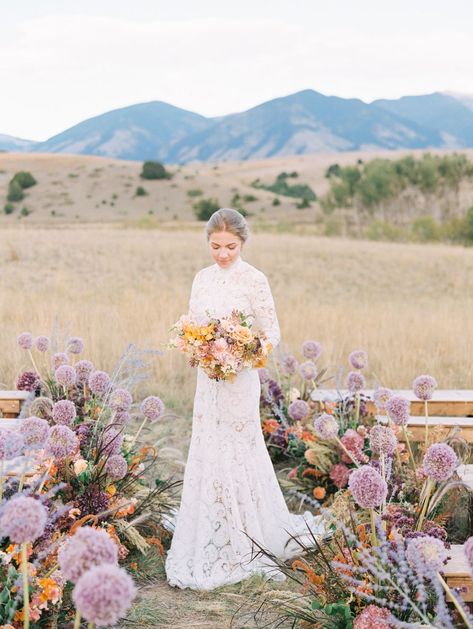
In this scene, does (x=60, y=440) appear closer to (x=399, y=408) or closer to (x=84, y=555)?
(x=84, y=555)

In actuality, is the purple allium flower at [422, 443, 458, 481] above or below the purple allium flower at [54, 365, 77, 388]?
below

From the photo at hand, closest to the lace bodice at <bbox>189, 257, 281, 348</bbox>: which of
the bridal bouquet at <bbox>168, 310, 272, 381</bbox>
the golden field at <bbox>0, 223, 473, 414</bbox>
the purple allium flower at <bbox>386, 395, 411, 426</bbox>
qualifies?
the bridal bouquet at <bbox>168, 310, 272, 381</bbox>

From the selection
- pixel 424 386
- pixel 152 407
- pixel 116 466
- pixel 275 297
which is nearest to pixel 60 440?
pixel 116 466

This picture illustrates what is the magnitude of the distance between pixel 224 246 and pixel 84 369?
1652mm

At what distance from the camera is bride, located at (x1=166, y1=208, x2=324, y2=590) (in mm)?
4066

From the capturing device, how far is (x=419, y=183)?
133ft

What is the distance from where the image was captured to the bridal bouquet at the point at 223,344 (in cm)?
379

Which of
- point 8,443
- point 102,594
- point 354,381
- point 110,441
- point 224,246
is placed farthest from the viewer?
point 354,381

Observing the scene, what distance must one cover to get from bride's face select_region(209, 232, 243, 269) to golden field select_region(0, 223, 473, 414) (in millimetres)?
2260

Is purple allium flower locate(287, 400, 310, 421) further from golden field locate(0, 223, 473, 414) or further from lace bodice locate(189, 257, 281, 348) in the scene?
lace bodice locate(189, 257, 281, 348)

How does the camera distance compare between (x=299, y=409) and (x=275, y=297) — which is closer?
(x=299, y=409)

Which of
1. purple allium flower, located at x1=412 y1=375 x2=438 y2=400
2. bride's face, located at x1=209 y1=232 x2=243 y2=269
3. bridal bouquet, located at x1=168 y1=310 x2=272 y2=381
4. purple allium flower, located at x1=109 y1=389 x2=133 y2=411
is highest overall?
bride's face, located at x1=209 y1=232 x2=243 y2=269

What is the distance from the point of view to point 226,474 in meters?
4.10

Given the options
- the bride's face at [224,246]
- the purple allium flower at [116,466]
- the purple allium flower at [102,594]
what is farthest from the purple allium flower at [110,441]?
the purple allium flower at [102,594]
